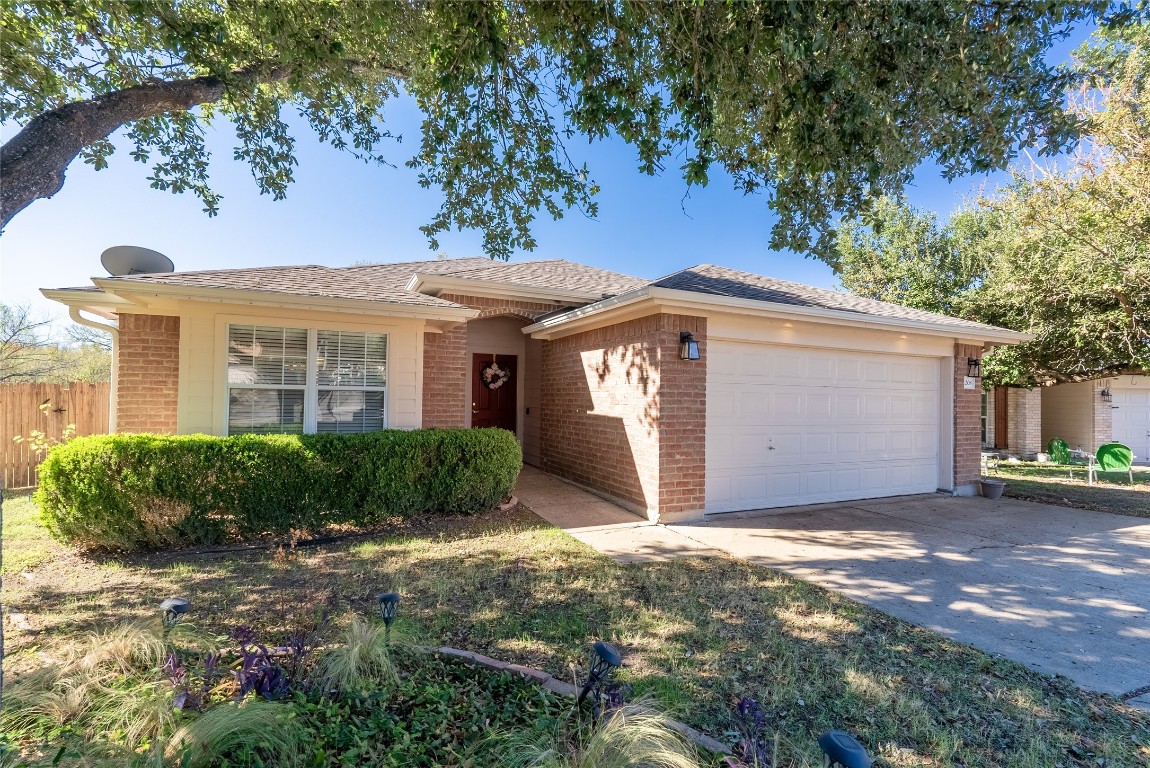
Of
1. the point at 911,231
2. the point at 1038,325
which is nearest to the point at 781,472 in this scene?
the point at 1038,325

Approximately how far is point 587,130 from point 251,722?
15.9ft

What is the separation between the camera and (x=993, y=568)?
510 centimetres

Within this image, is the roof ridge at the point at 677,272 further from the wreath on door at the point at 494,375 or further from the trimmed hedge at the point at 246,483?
the wreath on door at the point at 494,375

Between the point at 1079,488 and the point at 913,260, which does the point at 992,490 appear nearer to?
the point at 1079,488

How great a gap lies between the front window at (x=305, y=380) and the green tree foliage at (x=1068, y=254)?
838 centimetres

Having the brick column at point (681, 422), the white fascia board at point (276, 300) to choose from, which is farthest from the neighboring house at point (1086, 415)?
the white fascia board at point (276, 300)

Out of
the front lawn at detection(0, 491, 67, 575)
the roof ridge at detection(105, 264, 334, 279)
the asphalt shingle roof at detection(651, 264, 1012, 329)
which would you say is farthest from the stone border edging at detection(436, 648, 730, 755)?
the roof ridge at detection(105, 264, 334, 279)

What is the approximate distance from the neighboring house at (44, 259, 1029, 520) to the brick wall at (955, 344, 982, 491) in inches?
1.5

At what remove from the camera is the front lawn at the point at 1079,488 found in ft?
27.6

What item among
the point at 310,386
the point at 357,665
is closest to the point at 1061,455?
the point at 357,665

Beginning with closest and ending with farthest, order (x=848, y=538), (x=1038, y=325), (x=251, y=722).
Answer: (x=251, y=722)
(x=848, y=538)
(x=1038, y=325)

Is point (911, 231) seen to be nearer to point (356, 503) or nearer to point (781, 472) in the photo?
point (781, 472)

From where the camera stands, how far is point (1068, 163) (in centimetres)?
1109

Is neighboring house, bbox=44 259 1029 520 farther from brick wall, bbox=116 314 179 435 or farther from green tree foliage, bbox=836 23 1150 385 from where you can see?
green tree foliage, bbox=836 23 1150 385
